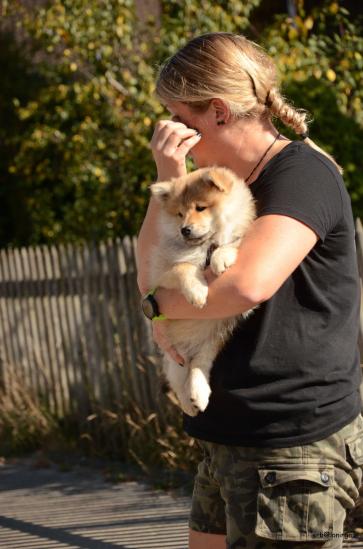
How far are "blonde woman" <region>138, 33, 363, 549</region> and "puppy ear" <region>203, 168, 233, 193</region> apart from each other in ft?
0.54

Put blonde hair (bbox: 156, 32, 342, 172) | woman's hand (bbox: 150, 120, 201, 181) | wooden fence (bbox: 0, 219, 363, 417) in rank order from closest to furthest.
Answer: blonde hair (bbox: 156, 32, 342, 172) → woman's hand (bbox: 150, 120, 201, 181) → wooden fence (bbox: 0, 219, 363, 417)

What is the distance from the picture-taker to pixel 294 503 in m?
2.46

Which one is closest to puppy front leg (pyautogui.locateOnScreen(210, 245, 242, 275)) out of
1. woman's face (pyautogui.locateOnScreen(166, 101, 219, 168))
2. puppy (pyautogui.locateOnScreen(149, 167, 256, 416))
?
puppy (pyautogui.locateOnScreen(149, 167, 256, 416))

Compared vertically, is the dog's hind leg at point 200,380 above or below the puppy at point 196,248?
below

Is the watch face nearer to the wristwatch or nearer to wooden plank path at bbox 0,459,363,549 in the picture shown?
the wristwatch

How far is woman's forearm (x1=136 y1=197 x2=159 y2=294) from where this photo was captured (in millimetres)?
3023

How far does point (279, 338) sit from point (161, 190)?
0.85 metres

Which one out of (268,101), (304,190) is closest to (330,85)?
(268,101)

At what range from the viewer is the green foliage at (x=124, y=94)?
8578 mm

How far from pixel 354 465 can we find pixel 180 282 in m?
0.75

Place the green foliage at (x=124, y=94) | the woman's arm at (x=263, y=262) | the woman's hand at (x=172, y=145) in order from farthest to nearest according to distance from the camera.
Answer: the green foliage at (x=124, y=94) → the woman's hand at (x=172, y=145) → the woman's arm at (x=263, y=262)

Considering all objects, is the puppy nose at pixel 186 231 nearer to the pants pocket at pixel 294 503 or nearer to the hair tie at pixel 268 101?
the hair tie at pixel 268 101

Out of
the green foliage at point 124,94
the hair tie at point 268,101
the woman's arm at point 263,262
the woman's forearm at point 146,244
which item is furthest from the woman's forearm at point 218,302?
the green foliage at point 124,94

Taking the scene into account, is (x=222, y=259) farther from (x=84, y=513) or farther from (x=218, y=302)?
(x=84, y=513)
